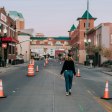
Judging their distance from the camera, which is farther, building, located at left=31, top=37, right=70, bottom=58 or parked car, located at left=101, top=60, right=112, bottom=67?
building, located at left=31, top=37, right=70, bottom=58

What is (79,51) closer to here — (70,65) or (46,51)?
(46,51)

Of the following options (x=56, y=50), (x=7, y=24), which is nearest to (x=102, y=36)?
(x=7, y=24)

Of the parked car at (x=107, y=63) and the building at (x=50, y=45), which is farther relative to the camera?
the building at (x=50, y=45)

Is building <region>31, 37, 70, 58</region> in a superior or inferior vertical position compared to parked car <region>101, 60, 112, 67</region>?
superior

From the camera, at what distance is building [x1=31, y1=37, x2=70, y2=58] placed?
554 ft

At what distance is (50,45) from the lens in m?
176

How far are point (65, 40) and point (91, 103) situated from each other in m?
172

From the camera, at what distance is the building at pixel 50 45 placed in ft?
554

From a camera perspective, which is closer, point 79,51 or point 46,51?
point 79,51

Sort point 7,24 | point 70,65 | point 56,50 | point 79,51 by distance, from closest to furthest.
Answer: point 70,65 → point 7,24 → point 79,51 → point 56,50

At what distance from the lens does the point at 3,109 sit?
11648 millimetres

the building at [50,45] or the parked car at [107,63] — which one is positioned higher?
the building at [50,45]

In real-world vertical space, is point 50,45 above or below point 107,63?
above

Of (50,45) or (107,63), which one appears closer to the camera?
(107,63)
